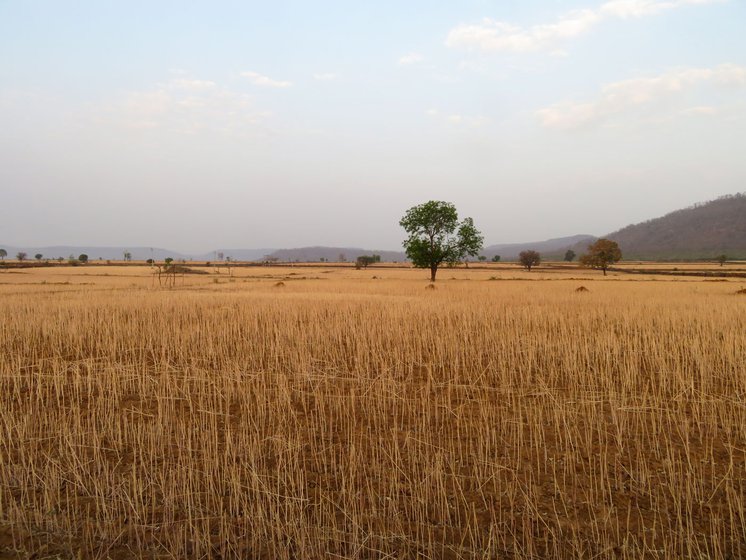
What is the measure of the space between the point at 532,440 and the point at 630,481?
1155 millimetres

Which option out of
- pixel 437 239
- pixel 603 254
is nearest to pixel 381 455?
pixel 437 239

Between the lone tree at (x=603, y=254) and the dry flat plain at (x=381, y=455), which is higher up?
the lone tree at (x=603, y=254)

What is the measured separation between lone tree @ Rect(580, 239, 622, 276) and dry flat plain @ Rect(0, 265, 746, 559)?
6316 centimetres

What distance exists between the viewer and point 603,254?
2648 inches

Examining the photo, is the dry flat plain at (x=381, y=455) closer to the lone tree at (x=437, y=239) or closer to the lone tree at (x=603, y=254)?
the lone tree at (x=437, y=239)

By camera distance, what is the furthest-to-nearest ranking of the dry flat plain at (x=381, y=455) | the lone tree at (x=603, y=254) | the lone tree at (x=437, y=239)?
the lone tree at (x=603, y=254) < the lone tree at (x=437, y=239) < the dry flat plain at (x=381, y=455)

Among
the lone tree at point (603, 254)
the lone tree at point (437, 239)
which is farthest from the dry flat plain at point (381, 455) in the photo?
the lone tree at point (603, 254)

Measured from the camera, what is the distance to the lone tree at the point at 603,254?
217ft

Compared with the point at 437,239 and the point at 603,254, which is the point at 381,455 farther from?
the point at 603,254

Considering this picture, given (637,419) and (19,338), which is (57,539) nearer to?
(637,419)

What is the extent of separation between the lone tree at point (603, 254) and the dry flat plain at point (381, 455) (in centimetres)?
6316

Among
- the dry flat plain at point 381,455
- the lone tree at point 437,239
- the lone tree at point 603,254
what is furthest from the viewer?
the lone tree at point 603,254

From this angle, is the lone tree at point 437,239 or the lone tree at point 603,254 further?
the lone tree at point 603,254

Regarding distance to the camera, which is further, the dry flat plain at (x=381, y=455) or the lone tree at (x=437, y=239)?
the lone tree at (x=437, y=239)
